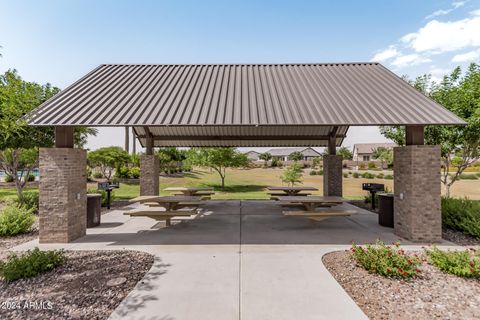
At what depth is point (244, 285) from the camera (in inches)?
175

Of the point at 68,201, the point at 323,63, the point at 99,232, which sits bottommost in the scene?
the point at 99,232

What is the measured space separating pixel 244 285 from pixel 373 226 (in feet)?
19.8

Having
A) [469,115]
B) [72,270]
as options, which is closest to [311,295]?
[72,270]

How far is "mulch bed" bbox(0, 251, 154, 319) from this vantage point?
3.69 metres

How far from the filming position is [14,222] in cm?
780

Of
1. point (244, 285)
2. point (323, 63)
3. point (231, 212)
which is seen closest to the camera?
point (244, 285)

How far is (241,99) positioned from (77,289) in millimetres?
6772

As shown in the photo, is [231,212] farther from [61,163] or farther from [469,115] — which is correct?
[469,115]

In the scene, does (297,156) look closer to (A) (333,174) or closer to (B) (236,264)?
(A) (333,174)

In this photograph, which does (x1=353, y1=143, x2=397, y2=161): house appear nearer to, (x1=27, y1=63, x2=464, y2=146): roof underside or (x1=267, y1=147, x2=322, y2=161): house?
(x1=267, y1=147, x2=322, y2=161): house

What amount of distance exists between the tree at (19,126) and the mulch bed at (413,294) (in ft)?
22.6

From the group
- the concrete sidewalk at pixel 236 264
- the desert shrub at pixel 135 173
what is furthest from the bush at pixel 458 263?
the desert shrub at pixel 135 173

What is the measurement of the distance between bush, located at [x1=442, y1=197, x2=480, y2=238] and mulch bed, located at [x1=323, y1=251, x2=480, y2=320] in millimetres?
3591

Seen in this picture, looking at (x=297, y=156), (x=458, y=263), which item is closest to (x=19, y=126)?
(x=458, y=263)
